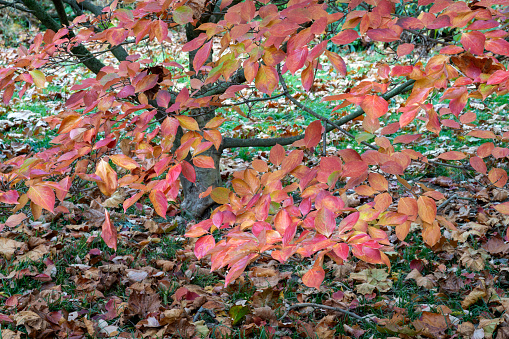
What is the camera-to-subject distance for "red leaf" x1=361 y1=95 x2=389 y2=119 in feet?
3.20

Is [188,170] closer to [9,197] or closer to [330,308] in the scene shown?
[9,197]

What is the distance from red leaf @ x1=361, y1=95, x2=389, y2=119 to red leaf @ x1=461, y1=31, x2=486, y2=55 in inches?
10.1

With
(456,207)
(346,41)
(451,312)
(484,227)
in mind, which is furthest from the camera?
(456,207)

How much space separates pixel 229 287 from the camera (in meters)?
1.98

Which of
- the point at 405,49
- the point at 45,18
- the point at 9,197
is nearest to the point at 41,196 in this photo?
the point at 9,197

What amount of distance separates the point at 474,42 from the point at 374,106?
11.8 inches

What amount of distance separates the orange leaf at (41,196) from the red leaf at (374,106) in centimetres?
82

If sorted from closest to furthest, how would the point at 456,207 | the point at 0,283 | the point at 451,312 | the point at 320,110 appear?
the point at 451,312 → the point at 0,283 → the point at 456,207 → the point at 320,110

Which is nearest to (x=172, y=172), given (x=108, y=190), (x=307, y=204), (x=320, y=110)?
(x=108, y=190)

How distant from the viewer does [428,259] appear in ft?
7.15

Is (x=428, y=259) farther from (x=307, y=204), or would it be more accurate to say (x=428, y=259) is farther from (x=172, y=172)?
(x=172, y=172)

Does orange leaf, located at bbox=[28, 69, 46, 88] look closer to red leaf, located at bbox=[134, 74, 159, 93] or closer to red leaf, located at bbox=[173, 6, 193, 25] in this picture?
red leaf, located at bbox=[134, 74, 159, 93]

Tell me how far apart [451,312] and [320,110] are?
3.52m

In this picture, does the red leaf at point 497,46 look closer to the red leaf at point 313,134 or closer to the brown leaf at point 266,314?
the red leaf at point 313,134
